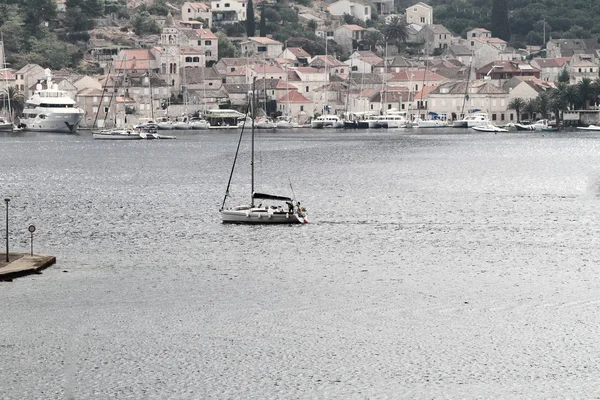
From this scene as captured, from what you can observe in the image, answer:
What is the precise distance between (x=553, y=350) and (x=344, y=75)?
491 feet

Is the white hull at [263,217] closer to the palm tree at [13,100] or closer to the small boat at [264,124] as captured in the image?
the small boat at [264,124]

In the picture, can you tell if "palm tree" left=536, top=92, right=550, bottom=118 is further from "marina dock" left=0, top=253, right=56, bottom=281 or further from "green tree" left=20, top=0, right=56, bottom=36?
"marina dock" left=0, top=253, right=56, bottom=281

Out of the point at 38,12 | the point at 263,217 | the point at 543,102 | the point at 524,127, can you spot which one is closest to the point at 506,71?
the point at 543,102

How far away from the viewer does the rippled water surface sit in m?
33.8

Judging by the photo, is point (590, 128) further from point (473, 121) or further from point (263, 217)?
point (263, 217)

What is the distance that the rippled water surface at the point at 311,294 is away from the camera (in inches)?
1332

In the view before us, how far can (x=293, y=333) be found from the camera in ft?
125

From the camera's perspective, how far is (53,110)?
15412 centimetres

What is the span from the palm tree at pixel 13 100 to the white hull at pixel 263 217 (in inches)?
4295

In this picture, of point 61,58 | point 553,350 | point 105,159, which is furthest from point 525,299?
point 61,58

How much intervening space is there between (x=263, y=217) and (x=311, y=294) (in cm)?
1674

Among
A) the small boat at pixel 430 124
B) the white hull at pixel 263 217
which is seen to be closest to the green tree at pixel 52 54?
the small boat at pixel 430 124

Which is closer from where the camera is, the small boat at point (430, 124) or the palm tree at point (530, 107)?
the palm tree at point (530, 107)

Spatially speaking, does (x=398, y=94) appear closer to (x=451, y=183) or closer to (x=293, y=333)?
(x=451, y=183)
